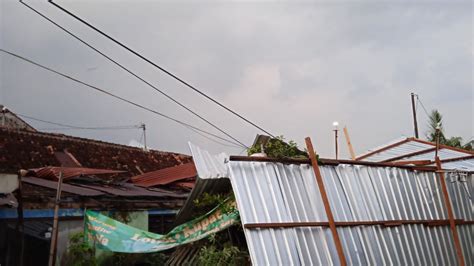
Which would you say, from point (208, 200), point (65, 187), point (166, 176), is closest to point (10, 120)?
point (166, 176)

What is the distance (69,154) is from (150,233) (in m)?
6.91

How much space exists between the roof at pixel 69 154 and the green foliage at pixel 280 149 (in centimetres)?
556

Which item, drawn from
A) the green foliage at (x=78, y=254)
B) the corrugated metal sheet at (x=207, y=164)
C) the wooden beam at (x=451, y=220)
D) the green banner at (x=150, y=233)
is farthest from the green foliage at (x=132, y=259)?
the wooden beam at (x=451, y=220)

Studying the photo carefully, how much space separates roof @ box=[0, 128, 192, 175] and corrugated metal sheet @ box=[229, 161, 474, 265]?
6.17 m

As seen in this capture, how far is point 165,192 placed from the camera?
31.9 feet

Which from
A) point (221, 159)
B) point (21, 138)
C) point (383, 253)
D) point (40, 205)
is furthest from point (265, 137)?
point (21, 138)

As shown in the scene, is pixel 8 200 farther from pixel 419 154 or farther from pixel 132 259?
pixel 419 154

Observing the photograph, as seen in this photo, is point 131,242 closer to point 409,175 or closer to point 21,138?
point 409,175

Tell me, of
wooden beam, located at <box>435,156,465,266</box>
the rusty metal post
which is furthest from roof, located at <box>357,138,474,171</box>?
the rusty metal post

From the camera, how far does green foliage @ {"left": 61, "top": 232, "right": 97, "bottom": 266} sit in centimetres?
683

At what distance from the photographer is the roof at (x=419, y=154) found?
9734mm

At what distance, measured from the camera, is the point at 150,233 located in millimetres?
6434

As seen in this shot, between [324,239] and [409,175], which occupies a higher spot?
[409,175]

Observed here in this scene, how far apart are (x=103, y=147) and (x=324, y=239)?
10.3 m
